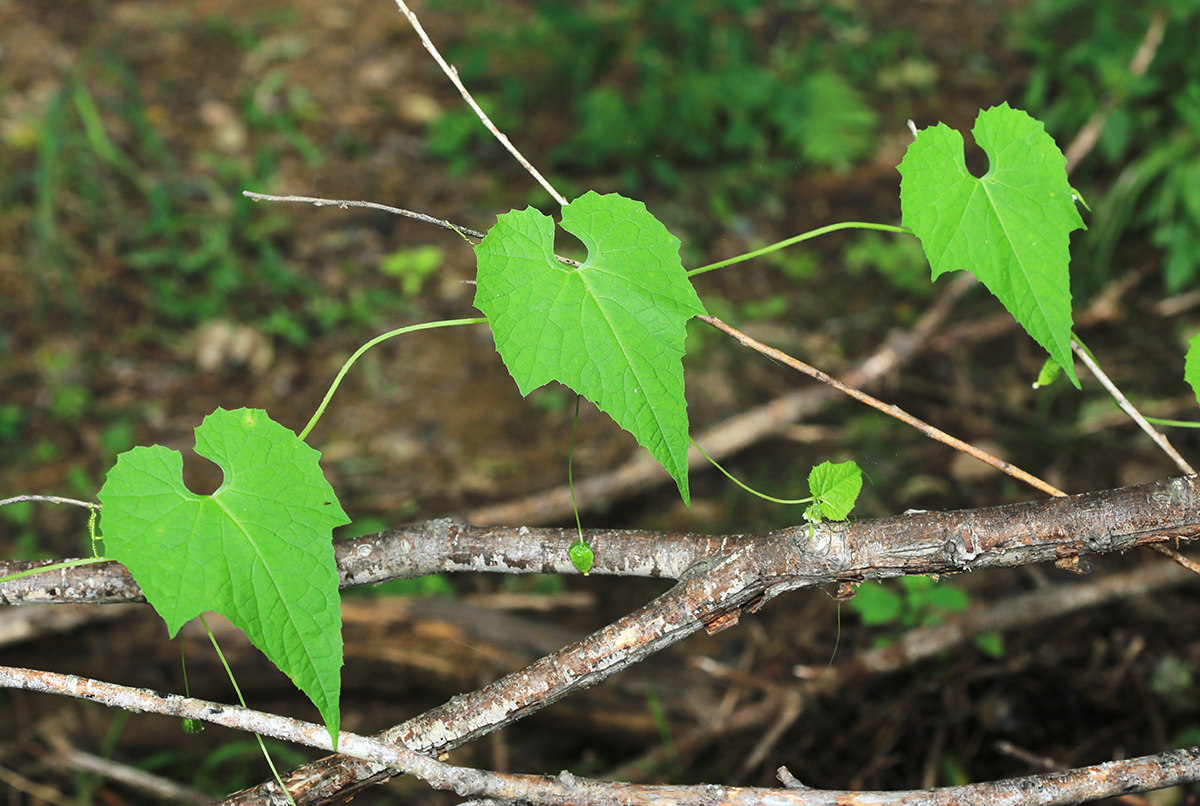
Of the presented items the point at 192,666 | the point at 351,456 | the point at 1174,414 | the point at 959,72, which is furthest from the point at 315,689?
the point at 959,72

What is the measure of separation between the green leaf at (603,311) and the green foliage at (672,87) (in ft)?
10.7

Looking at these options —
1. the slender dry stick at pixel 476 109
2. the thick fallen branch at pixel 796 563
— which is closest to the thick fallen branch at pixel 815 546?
the thick fallen branch at pixel 796 563

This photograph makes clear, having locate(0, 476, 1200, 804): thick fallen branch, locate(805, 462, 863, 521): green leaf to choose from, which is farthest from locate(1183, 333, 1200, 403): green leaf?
locate(805, 462, 863, 521): green leaf

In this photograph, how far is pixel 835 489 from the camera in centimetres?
113

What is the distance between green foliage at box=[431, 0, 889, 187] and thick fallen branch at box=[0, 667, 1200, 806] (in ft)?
11.5

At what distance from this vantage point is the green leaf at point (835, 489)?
3.67 feet

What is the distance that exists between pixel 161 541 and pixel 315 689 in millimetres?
269

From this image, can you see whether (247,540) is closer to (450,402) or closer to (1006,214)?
(1006,214)

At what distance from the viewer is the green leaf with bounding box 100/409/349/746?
991 millimetres

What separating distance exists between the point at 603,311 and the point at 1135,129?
3.65 meters

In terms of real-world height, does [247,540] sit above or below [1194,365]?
below

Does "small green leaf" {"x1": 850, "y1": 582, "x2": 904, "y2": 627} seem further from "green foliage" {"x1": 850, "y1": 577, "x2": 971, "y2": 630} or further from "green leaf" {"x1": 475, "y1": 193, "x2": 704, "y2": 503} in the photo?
"green leaf" {"x1": 475, "y1": 193, "x2": 704, "y2": 503}

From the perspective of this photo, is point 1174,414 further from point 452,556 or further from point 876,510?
point 452,556

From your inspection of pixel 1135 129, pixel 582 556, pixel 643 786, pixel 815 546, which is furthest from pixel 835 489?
pixel 1135 129
